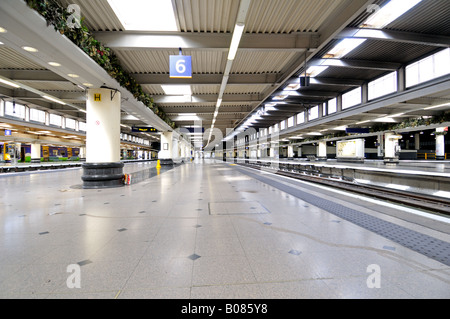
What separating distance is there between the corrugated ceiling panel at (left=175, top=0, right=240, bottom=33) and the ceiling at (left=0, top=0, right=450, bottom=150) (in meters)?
0.03

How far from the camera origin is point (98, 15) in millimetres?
5961

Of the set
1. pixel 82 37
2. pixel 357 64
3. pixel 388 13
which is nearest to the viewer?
pixel 82 37

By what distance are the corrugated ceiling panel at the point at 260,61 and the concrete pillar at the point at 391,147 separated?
16921mm

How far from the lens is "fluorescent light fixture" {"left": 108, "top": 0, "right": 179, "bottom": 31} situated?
5.62 meters

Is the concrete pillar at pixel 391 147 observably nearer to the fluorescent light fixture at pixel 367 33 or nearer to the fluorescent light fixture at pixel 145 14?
the fluorescent light fixture at pixel 367 33

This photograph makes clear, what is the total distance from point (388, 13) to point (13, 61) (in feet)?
44.1

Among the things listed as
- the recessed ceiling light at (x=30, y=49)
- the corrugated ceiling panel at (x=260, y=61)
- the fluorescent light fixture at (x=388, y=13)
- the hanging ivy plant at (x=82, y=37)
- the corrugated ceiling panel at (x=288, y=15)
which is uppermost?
the fluorescent light fixture at (x=388, y=13)

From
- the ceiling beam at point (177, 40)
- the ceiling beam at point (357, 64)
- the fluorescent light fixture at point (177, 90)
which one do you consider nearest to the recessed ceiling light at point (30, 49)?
the ceiling beam at point (177, 40)

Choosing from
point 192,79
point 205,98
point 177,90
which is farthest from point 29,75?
point 205,98

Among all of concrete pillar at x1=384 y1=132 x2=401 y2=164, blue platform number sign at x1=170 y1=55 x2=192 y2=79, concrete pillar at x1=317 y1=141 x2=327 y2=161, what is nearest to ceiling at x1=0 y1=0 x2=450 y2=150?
blue platform number sign at x1=170 y1=55 x2=192 y2=79

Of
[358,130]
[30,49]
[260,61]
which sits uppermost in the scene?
[260,61]

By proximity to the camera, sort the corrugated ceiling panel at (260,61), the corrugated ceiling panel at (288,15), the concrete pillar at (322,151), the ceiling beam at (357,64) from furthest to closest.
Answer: the concrete pillar at (322,151) < the ceiling beam at (357,64) < the corrugated ceiling panel at (260,61) < the corrugated ceiling panel at (288,15)

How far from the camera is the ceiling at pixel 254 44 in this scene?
233 inches

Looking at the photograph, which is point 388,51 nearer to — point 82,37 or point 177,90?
point 177,90
